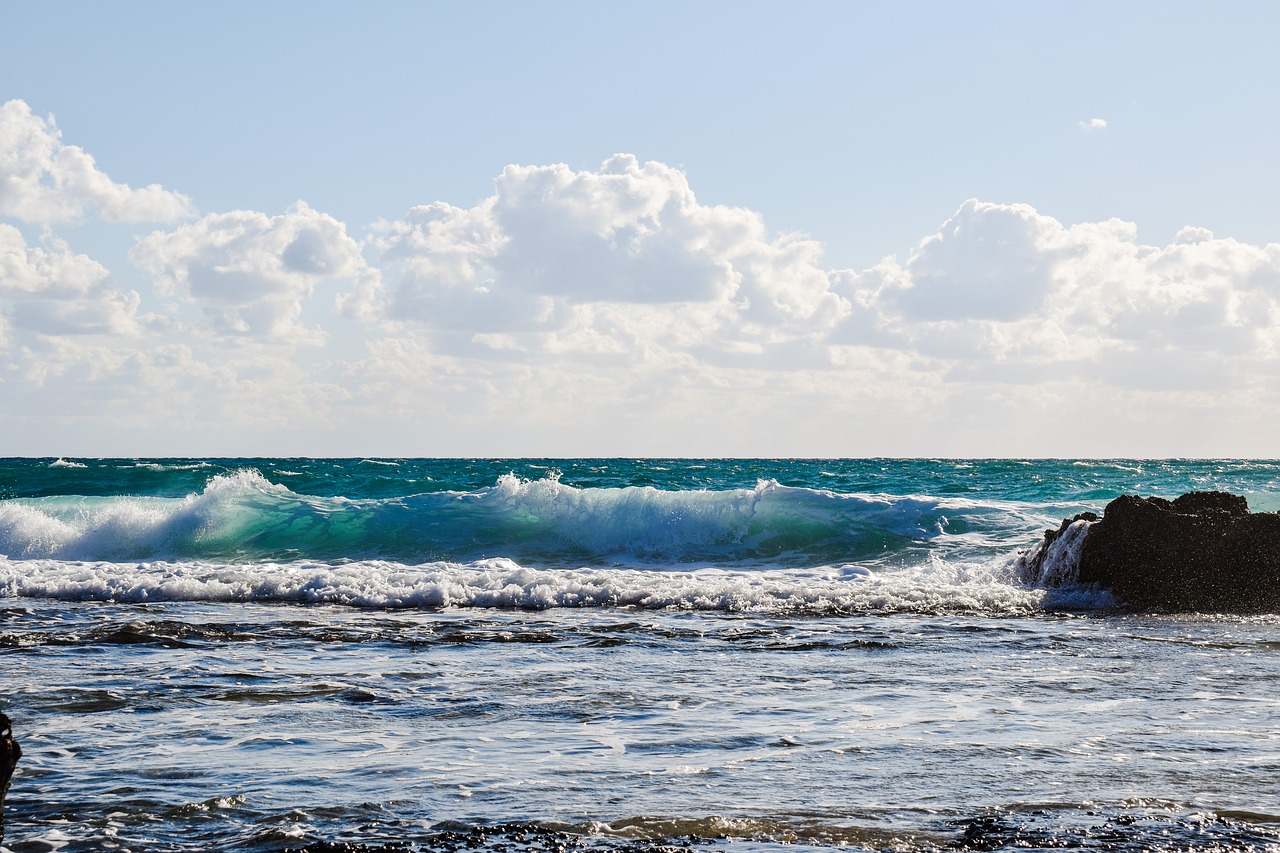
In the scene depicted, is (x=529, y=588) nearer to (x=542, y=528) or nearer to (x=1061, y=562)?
(x=1061, y=562)

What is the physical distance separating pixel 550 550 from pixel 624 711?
12.6 m

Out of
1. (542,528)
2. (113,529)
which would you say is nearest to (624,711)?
(542,528)

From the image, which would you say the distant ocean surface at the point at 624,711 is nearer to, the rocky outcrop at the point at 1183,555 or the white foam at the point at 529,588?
the white foam at the point at 529,588

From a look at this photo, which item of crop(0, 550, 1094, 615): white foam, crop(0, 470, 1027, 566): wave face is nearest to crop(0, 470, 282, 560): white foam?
crop(0, 470, 1027, 566): wave face

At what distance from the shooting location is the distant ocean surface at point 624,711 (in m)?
4.36

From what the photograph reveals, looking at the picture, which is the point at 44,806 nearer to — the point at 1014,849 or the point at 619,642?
the point at 1014,849

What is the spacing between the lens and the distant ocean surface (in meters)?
4.36

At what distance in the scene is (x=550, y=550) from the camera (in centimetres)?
1905

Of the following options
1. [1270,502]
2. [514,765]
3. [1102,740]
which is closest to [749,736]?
[514,765]

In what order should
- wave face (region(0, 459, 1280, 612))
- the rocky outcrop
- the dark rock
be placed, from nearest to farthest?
the dark rock, the rocky outcrop, wave face (region(0, 459, 1280, 612))

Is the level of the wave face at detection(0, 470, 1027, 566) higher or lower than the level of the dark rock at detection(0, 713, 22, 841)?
lower

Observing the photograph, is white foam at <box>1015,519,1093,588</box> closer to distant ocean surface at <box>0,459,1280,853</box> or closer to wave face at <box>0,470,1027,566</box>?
distant ocean surface at <box>0,459,1280,853</box>

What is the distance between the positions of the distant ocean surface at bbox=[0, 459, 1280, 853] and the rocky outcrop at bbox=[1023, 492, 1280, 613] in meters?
0.39

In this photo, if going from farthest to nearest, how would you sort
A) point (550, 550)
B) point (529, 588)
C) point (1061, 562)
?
point (550, 550), point (1061, 562), point (529, 588)
